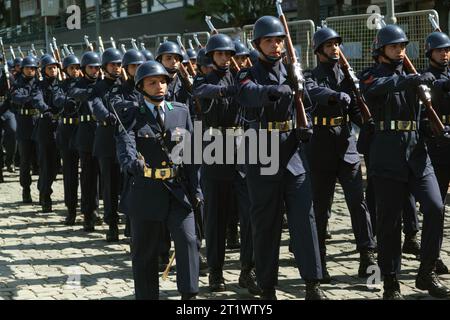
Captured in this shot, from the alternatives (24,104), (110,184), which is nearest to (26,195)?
(24,104)

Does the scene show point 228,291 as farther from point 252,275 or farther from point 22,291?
point 22,291

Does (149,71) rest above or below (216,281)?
above

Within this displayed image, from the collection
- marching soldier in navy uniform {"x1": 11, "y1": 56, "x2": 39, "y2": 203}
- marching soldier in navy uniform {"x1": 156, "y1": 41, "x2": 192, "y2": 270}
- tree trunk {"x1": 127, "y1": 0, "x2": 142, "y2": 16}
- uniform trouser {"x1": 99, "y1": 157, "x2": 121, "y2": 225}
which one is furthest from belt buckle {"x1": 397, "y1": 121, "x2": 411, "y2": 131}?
tree trunk {"x1": 127, "y1": 0, "x2": 142, "y2": 16}

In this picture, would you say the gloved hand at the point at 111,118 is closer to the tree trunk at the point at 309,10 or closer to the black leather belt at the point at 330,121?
the black leather belt at the point at 330,121

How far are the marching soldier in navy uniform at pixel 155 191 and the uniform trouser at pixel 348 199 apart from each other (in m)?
1.91

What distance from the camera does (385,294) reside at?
6.77 m

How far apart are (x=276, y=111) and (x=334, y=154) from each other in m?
1.42

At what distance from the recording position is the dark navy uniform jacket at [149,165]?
6.05 m

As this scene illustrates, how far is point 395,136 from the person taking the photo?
684 cm

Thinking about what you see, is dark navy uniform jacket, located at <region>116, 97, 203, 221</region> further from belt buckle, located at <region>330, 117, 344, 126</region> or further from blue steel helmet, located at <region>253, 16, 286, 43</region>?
belt buckle, located at <region>330, 117, 344, 126</region>

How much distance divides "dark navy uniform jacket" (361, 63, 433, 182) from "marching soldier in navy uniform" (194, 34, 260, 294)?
4.16 ft

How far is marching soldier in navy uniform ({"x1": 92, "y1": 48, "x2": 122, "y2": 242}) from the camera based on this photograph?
396 inches

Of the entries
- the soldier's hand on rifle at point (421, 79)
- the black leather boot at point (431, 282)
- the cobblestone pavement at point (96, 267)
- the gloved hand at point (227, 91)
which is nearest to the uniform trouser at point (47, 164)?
the cobblestone pavement at point (96, 267)

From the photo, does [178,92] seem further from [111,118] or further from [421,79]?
[421,79]
